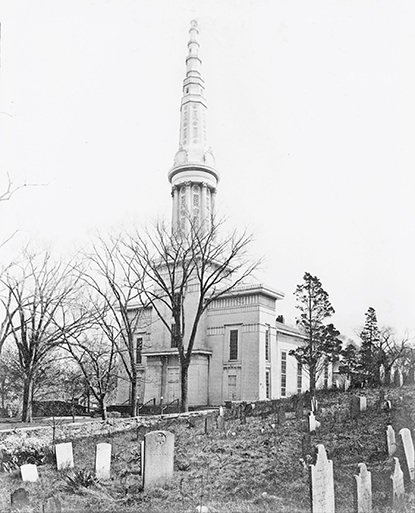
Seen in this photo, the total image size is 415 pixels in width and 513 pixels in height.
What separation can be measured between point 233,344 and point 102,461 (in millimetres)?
23200

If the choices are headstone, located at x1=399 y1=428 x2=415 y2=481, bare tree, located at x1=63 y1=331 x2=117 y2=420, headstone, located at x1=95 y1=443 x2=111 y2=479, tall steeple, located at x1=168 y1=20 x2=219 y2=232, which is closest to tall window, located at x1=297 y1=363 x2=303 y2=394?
tall steeple, located at x1=168 y1=20 x2=219 y2=232

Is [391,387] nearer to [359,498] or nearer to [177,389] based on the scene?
[359,498]

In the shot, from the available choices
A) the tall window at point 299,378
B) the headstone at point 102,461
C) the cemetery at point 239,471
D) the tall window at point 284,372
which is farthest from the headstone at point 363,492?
the tall window at point 299,378

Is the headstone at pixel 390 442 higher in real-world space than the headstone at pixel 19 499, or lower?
higher

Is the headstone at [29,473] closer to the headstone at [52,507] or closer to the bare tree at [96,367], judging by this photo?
the headstone at [52,507]

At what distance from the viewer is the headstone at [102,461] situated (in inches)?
432

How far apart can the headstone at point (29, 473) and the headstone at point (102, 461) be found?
1.24 metres

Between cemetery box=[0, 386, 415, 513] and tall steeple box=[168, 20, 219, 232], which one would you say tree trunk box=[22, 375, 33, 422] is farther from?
tall steeple box=[168, 20, 219, 232]

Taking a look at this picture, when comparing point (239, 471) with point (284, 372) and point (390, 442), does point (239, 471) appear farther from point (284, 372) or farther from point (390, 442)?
point (284, 372)

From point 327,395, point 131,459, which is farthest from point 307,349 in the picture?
point 131,459

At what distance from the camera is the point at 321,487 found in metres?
7.62

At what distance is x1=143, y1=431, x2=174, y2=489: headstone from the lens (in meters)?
9.91

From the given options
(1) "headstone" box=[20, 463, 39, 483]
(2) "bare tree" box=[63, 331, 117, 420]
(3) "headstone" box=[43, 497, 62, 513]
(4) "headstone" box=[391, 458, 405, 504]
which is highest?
(2) "bare tree" box=[63, 331, 117, 420]

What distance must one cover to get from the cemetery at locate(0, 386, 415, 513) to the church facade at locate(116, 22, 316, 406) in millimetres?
16972
